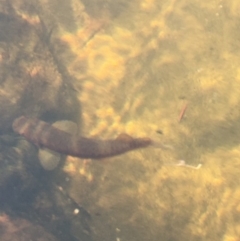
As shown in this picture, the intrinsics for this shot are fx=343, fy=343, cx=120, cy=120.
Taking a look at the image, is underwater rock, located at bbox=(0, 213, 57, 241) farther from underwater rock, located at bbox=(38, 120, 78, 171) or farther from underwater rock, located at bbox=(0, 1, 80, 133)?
underwater rock, located at bbox=(0, 1, 80, 133)

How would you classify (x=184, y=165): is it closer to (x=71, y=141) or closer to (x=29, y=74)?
(x=71, y=141)

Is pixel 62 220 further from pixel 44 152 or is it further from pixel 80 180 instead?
pixel 44 152

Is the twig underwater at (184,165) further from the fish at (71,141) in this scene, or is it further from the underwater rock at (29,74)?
the underwater rock at (29,74)

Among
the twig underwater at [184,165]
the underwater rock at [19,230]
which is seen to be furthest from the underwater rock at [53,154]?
the twig underwater at [184,165]

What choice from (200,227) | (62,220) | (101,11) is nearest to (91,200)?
(62,220)

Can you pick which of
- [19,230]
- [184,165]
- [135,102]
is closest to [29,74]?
[135,102]

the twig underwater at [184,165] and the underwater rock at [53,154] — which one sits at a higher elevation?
the twig underwater at [184,165]
